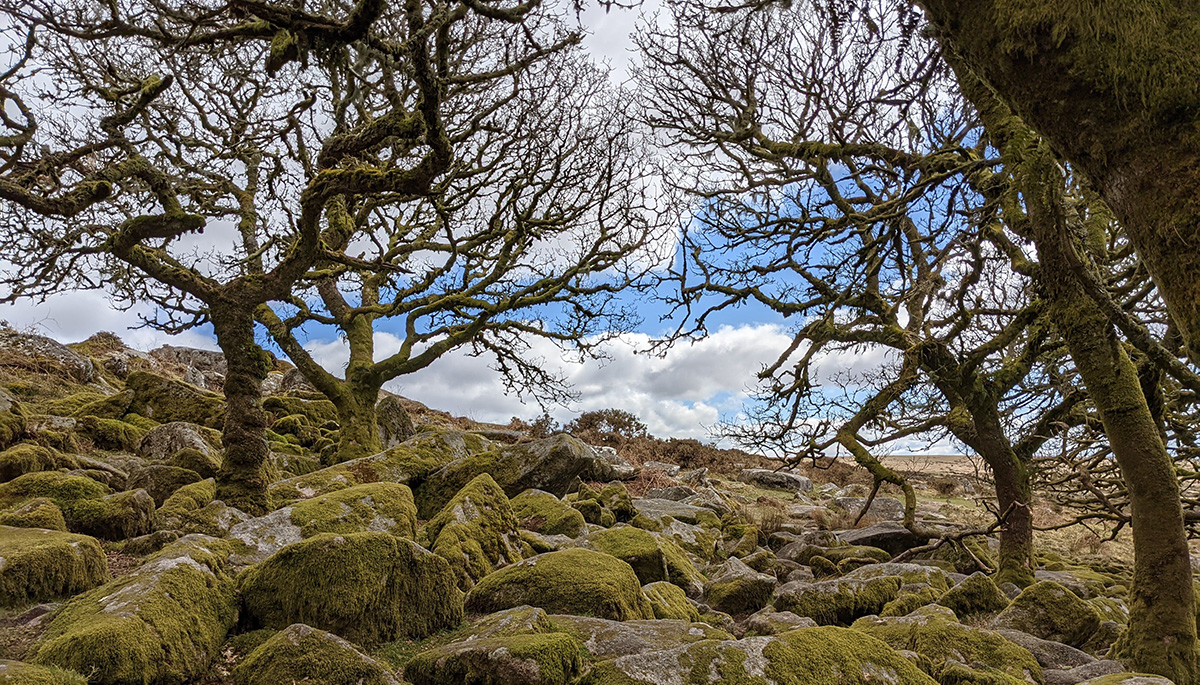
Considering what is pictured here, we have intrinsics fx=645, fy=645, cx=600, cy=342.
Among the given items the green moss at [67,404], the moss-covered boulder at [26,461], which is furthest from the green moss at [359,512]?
the green moss at [67,404]

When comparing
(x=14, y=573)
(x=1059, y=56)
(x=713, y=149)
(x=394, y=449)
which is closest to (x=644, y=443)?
A: (x=394, y=449)

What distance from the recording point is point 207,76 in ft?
39.7

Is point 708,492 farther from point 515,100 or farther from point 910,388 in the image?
point 515,100

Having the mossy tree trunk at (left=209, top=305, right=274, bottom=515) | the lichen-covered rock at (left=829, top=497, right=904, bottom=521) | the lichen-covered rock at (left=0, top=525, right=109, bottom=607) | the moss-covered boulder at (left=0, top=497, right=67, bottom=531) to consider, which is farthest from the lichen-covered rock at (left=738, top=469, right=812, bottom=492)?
the lichen-covered rock at (left=0, top=525, right=109, bottom=607)

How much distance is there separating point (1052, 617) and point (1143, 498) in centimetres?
176

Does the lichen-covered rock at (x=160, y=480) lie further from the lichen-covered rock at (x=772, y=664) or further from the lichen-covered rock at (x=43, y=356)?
the lichen-covered rock at (x=43, y=356)

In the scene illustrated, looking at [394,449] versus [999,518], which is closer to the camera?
[999,518]

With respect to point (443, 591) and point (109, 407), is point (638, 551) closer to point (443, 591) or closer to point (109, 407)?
point (443, 591)

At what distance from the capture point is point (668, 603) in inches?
260

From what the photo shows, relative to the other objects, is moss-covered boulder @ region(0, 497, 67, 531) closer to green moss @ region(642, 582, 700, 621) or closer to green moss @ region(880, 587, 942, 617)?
green moss @ region(642, 582, 700, 621)

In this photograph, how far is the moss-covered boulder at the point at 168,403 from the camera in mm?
15383

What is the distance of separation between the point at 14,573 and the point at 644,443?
80.5 ft

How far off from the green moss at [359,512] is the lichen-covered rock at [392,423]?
9308 mm

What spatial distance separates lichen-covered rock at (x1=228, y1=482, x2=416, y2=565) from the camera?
263 inches
